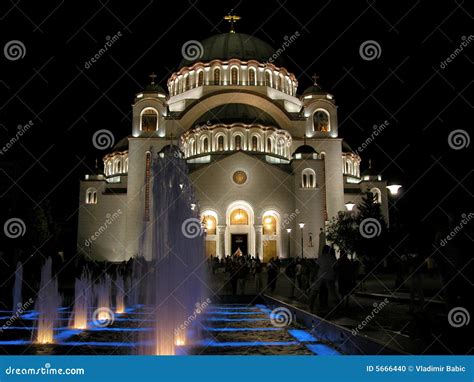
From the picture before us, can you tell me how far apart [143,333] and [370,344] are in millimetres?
4247

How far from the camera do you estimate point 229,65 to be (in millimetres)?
43312

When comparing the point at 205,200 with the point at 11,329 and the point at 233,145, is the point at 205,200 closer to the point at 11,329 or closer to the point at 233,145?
the point at 233,145

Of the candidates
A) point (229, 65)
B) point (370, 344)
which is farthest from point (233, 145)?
point (370, 344)

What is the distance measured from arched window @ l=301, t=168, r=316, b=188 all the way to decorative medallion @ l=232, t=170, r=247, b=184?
4.47m

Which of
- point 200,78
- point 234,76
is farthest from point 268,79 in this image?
point 200,78

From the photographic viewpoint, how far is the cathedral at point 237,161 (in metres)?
35.5

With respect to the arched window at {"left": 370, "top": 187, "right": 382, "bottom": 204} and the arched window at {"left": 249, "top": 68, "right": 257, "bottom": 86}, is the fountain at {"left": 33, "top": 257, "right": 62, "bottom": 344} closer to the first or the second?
the arched window at {"left": 370, "top": 187, "right": 382, "bottom": 204}

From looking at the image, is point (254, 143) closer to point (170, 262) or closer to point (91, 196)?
point (91, 196)

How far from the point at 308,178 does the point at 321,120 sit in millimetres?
8175

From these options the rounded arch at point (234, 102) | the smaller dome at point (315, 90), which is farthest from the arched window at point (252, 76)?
the smaller dome at point (315, 90)

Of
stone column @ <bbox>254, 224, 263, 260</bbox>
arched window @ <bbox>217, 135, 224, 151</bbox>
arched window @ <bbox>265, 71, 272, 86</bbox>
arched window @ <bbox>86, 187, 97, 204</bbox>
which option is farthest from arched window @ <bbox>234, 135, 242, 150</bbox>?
arched window @ <bbox>86, 187, 97, 204</bbox>

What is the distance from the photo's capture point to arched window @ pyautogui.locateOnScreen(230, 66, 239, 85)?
141ft

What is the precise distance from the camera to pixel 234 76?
43.3m

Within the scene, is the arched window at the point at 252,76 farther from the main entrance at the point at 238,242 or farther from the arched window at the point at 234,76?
the main entrance at the point at 238,242
